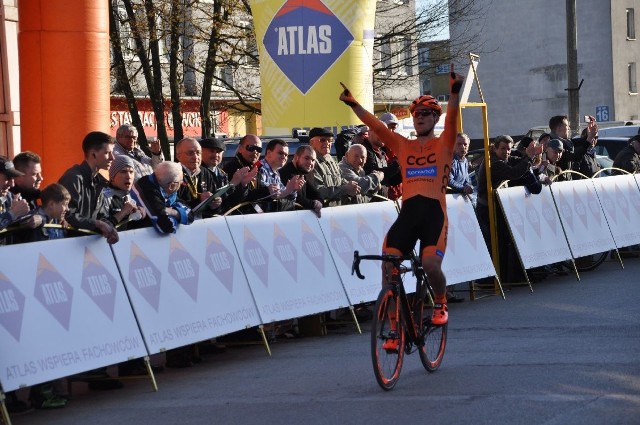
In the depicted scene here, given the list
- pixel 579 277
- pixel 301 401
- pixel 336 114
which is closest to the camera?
pixel 301 401

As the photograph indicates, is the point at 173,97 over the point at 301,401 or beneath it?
over

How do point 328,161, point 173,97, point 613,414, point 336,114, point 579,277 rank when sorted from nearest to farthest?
point 613,414 → point 328,161 → point 336,114 → point 579,277 → point 173,97

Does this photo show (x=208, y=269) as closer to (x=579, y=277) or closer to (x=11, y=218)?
(x=11, y=218)

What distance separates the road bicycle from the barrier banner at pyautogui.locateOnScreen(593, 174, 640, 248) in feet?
29.0

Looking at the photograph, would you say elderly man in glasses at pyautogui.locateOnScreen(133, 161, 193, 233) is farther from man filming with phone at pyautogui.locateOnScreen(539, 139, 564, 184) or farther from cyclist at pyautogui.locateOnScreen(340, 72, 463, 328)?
man filming with phone at pyautogui.locateOnScreen(539, 139, 564, 184)

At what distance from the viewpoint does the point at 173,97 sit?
27.6 meters

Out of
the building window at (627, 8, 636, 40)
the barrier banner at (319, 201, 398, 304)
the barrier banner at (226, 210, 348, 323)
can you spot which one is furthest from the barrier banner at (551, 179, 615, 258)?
the building window at (627, 8, 636, 40)

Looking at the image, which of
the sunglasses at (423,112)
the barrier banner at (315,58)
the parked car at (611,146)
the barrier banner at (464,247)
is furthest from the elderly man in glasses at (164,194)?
the parked car at (611,146)

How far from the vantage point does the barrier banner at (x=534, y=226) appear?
15.7 metres

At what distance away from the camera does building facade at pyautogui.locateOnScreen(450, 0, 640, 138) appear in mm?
68188

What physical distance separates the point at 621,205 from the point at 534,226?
3094 mm

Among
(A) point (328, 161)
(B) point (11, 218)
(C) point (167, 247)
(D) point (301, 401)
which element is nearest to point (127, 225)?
(C) point (167, 247)

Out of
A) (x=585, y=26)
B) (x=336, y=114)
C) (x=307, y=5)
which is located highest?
(x=585, y=26)

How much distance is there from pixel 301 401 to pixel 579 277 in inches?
348
